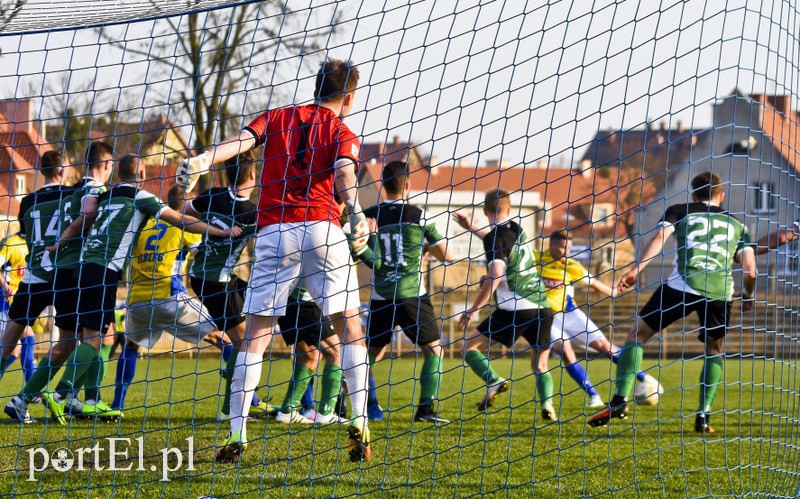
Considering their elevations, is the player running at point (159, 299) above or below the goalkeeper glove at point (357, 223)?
above

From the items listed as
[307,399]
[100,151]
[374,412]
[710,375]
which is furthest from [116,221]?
[710,375]

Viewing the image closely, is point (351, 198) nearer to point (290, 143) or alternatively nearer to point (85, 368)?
point (290, 143)

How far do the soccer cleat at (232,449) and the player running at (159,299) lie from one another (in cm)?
158

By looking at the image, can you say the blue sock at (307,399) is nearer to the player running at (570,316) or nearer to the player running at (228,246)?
the player running at (228,246)

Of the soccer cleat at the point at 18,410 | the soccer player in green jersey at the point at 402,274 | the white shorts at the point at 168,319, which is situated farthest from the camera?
the soccer player in green jersey at the point at 402,274

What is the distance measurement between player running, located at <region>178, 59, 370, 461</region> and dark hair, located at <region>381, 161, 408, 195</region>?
1.20m

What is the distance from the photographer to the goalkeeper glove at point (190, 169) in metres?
3.78

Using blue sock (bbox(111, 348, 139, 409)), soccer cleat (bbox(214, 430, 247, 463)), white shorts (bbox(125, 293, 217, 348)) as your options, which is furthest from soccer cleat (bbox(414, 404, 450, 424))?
soccer cleat (bbox(214, 430, 247, 463))

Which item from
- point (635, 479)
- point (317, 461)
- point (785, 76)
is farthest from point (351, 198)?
point (785, 76)

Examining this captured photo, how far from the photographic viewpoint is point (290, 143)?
4.48 meters

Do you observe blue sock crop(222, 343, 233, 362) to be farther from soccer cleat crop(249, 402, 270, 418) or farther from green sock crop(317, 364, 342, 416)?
green sock crop(317, 364, 342, 416)

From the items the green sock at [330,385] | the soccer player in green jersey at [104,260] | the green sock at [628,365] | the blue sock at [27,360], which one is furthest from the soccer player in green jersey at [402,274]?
the blue sock at [27,360]

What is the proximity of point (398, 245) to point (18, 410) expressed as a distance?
255 cm

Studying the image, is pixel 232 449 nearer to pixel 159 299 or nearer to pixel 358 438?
pixel 358 438
